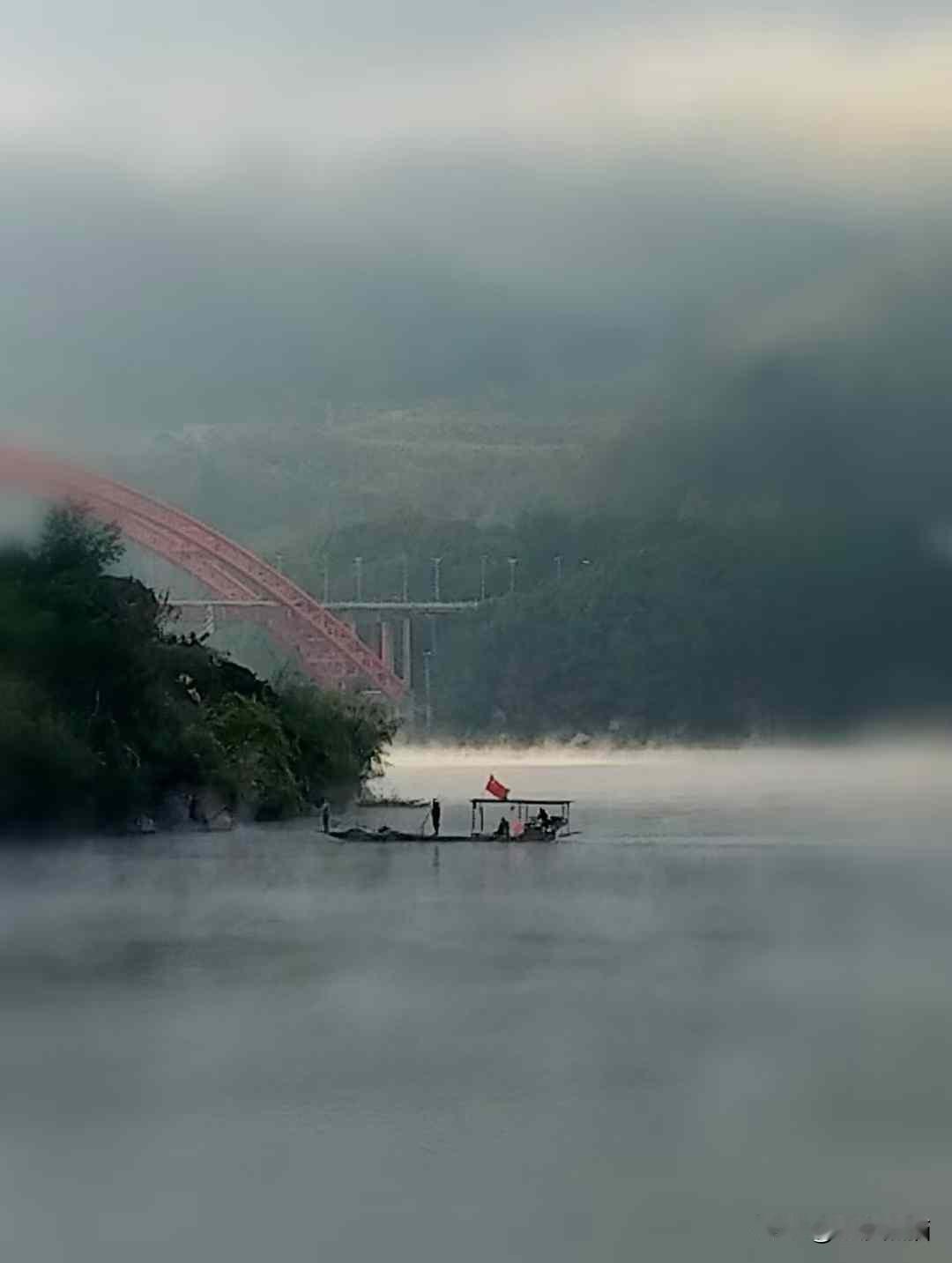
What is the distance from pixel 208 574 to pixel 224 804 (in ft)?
24.8

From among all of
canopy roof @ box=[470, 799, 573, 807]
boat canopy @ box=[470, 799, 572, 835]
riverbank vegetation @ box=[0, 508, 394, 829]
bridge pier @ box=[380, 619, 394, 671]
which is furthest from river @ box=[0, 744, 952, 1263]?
bridge pier @ box=[380, 619, 394, 671]

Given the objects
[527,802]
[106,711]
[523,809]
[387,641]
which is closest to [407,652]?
[387,641]

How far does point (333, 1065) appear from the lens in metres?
12.5

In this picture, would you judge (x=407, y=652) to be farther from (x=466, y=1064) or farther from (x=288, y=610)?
(x=466, y=1064)

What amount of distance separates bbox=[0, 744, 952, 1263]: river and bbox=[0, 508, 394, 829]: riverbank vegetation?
2432 mm

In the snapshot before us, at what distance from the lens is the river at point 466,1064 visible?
9.35 metres

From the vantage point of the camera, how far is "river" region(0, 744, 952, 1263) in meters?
9.35

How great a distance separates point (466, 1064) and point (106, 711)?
54.7 feet

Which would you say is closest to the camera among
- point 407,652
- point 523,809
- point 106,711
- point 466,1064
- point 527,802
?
point 466,1064

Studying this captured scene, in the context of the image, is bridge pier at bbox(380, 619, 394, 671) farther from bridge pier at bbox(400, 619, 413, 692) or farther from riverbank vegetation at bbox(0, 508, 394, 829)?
riverbank vegetation at bbox(0, 508, 394, 829)

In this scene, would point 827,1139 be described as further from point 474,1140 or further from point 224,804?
point 224,804

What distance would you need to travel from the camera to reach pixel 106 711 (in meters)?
28.8

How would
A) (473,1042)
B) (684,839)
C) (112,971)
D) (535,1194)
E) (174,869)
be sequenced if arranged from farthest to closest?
(684,839) < (174,869) < (112,971) < (473,1042) < (535,1194)

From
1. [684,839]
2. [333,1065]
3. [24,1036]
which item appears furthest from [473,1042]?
[684,839]
